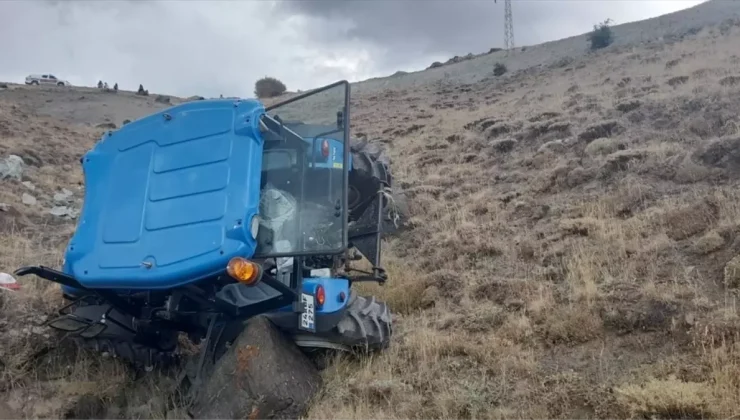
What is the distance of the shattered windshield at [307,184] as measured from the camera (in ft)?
18.0

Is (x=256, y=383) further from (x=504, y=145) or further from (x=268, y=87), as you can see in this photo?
(x=268, y=87)

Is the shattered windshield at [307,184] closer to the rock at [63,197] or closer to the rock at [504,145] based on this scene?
the rock at [504,145]

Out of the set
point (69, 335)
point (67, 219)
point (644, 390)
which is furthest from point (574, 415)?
point (67, 219)

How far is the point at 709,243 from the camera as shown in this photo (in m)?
7.16

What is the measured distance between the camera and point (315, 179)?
Answer: 225 inches

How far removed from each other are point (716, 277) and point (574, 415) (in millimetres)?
2655

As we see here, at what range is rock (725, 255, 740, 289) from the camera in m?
6.23

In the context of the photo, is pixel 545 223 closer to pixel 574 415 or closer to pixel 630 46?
pixel 574 415

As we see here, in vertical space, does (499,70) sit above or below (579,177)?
above

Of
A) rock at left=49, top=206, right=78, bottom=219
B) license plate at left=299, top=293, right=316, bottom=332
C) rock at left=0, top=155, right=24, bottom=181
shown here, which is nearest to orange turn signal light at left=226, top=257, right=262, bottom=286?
license plate at left=299, top=293, right=316, bottom=332

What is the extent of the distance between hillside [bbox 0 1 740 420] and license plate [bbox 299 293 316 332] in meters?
0.61

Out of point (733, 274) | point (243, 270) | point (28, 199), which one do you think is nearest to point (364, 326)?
point (243, 270)

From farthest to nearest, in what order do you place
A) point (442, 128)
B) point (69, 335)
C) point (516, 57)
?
point (516, 57) < point (442, 128) < point (69, 335)

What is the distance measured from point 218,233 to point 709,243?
4.94 metres
